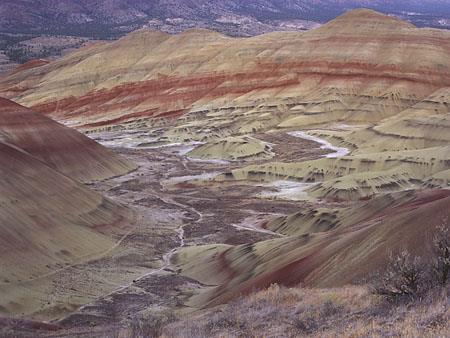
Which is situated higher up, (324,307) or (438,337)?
(438,337)

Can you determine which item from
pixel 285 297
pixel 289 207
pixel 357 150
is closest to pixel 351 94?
pixel 357 150

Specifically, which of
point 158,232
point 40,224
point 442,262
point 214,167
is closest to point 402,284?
point 442,262

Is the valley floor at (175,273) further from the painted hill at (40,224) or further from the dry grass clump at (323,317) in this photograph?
the painted hill at (40,224)

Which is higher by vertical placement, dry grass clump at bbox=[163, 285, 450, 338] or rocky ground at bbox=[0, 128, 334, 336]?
dry grass clump at bbox=[163, 285, 450, 338]

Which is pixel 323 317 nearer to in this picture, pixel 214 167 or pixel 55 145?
pixel 55 145

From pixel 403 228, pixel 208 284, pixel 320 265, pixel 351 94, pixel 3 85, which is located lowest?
pixel 3 85

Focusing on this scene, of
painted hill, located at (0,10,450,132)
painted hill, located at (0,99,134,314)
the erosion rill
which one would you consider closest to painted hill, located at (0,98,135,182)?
the erosion rill

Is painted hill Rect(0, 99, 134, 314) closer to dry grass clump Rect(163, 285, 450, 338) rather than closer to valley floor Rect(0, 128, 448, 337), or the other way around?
valley floor Rect(0, 128, 448, 337)

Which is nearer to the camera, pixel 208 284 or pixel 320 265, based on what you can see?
pixel 320 265

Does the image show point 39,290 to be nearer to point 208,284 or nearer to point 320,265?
point 208,284
